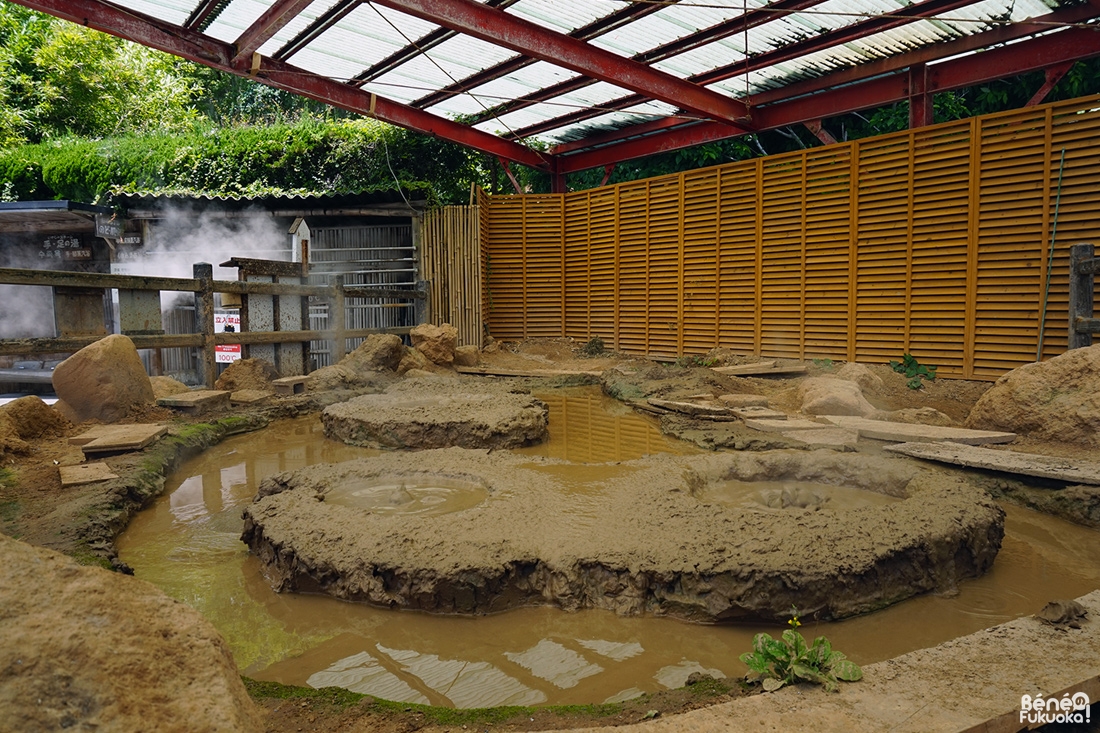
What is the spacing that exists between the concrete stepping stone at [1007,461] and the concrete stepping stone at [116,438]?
5819mm

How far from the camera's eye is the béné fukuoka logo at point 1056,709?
5.76 ft

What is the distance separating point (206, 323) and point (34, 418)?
2.44m

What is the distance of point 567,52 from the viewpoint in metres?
8.36

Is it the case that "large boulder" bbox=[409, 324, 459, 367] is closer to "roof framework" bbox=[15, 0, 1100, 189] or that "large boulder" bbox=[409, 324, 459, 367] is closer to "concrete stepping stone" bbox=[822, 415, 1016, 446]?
"roof framework" bbox=[15, 0, 1100, 189]

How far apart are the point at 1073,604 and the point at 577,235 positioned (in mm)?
11546

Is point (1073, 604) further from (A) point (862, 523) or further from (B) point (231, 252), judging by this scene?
(B) point (231, 252)

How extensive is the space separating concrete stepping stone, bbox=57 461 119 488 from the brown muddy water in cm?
53

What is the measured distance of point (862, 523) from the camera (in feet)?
10.6

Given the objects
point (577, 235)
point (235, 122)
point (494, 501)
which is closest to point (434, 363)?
point (577, 235)

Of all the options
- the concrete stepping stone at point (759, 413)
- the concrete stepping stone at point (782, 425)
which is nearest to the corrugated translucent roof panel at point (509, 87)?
the concrete stepping stone at point (759, 413)

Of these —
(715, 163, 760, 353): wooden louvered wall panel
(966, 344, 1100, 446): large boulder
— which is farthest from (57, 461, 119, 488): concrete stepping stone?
(715, 163, 760, 353): wooden louvered wall panel

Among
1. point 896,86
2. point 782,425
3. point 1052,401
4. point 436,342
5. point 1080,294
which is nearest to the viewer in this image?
point 1052,401

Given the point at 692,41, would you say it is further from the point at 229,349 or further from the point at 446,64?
the point at 229,349

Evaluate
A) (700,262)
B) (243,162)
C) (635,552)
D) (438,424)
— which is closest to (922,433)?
(635,552)
